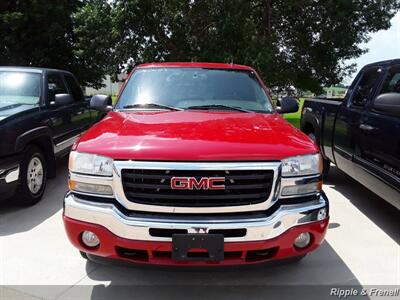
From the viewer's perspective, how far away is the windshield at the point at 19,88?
5887 mm

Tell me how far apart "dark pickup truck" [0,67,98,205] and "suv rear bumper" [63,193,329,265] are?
7.35ft

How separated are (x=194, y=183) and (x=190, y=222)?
26 cm

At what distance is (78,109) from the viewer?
7336mm

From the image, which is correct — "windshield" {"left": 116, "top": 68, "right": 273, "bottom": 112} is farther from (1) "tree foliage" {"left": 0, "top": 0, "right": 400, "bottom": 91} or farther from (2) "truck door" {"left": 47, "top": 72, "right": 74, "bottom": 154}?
(1) "tree foliage" {"left": 0, "top": 0, "right": 400, "bottom": 91}

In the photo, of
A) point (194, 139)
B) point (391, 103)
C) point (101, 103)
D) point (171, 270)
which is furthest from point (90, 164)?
point (391, 103)

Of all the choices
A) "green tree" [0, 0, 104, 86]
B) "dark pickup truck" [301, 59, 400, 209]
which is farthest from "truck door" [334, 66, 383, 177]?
"green tree" [0, 0, 104, 86]

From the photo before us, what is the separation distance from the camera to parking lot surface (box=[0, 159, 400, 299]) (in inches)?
126

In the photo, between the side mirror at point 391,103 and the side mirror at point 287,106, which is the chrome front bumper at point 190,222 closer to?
the side mirror at point 391,103

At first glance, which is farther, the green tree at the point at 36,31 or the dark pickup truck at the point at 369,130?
the green tree at the point at 36,31

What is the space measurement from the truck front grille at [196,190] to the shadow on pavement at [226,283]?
61 cm

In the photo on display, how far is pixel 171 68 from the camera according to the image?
15.1 feet

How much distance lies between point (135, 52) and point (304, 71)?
7.00 meters

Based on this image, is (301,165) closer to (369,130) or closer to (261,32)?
(369,130)

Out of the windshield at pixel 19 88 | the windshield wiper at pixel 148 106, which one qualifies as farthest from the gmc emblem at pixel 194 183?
the windshield at pixel 19 88
